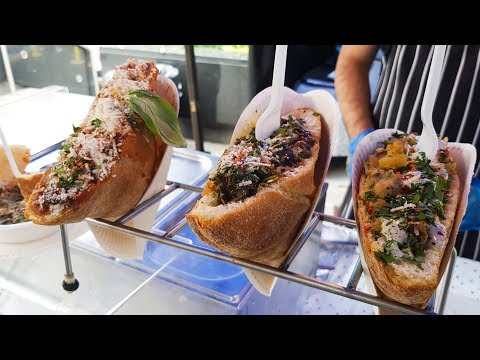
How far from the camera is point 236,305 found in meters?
1.16

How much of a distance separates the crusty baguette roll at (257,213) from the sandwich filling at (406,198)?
12cm

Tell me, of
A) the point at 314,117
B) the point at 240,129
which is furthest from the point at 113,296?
the point at 314,117

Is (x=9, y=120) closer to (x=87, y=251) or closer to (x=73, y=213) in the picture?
(x=87, y=251)

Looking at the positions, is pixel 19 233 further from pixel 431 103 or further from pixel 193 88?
pixel 193 88

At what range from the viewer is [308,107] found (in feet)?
2.95

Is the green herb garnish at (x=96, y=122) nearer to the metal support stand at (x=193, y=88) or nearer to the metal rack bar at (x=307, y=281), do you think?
the metal rack bar at (x=307, y=281)

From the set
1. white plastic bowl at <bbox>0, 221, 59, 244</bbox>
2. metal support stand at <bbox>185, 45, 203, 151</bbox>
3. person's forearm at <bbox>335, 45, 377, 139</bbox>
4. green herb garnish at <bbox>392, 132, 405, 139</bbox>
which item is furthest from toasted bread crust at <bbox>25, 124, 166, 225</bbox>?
metal support stand at <bbox>185, 45, 203, 151</bbox>

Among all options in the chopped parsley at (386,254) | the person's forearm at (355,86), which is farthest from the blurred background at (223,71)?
the chopped parsley at (386,254)

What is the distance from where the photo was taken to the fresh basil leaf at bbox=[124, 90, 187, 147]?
843 millimetres

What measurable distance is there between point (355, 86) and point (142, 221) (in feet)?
4.08

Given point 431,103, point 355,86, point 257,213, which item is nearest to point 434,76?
point 431,103

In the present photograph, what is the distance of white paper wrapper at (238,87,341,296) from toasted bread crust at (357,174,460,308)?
13 cm

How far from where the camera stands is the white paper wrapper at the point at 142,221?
3.06 feet

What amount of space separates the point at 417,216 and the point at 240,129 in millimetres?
383
